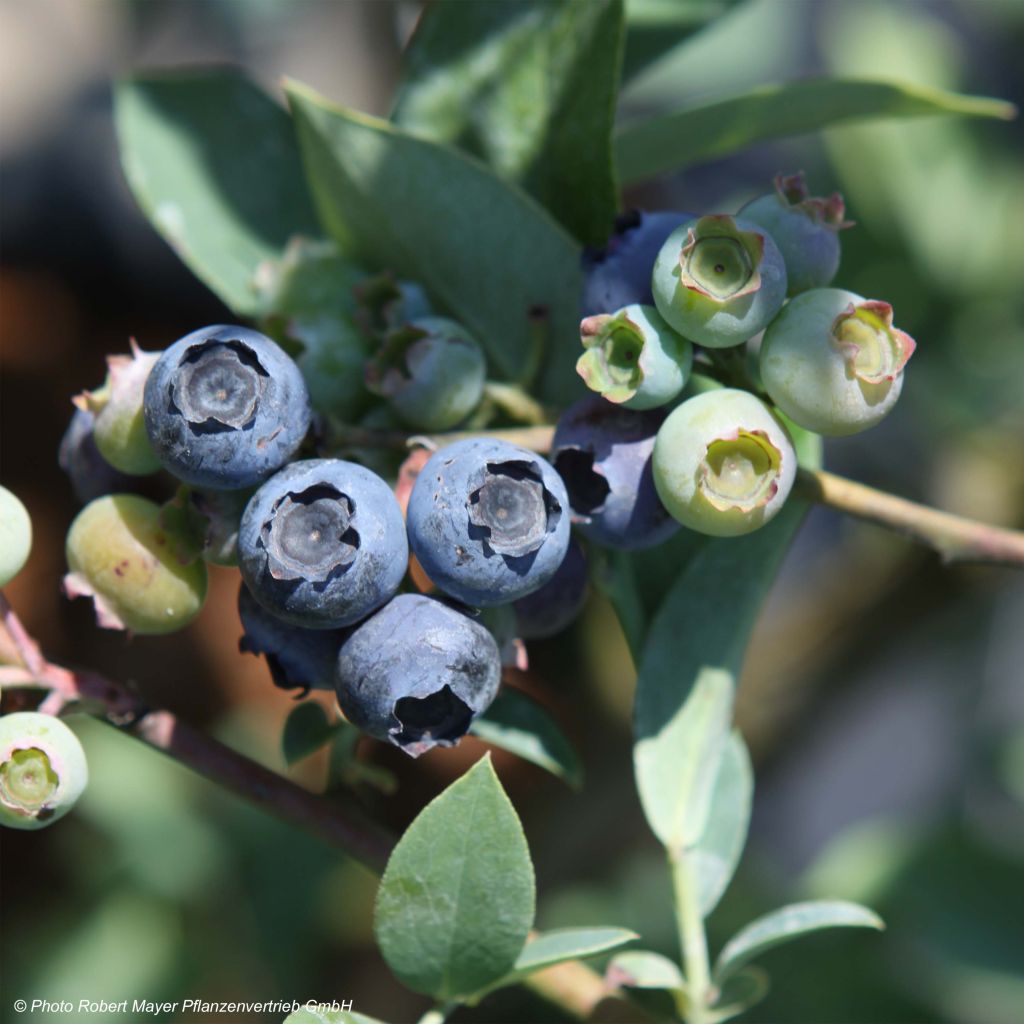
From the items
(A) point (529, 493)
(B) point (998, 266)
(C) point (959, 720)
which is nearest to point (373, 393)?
(A) point (529, 493)

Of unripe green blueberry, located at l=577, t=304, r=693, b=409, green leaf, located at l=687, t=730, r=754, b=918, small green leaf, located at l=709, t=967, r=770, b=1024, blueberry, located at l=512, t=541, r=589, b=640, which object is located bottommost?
small green leaf, located at l=709, t=967, r=770, b=1024

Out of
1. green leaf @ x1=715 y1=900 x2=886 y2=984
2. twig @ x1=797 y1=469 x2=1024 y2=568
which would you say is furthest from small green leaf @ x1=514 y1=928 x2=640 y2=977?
twig @ x1=797 y1=469 x2=1024 y2=568

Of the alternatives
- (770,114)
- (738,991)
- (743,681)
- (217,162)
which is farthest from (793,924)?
(743,681)

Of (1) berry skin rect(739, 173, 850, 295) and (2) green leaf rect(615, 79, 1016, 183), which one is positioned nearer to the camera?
(1) berry skin rect(739, 173, 850, 295)

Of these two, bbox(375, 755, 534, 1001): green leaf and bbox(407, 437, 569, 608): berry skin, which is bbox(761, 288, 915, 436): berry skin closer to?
bbox(407, 437, 569, 608): berry skin

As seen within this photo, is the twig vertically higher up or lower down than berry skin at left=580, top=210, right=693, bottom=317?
lower down

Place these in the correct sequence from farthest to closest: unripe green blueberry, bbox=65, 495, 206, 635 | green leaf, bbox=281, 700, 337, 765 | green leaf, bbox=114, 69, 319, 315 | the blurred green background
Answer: the blurred green background < green leaf, bbox=114, 69, 319, 315 < green leaf, bbox=281, 700, 337, 765 < unripe green blueberry, bbox=65, 495, 206, 635

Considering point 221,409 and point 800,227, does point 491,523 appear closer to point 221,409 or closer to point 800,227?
point 221,409
